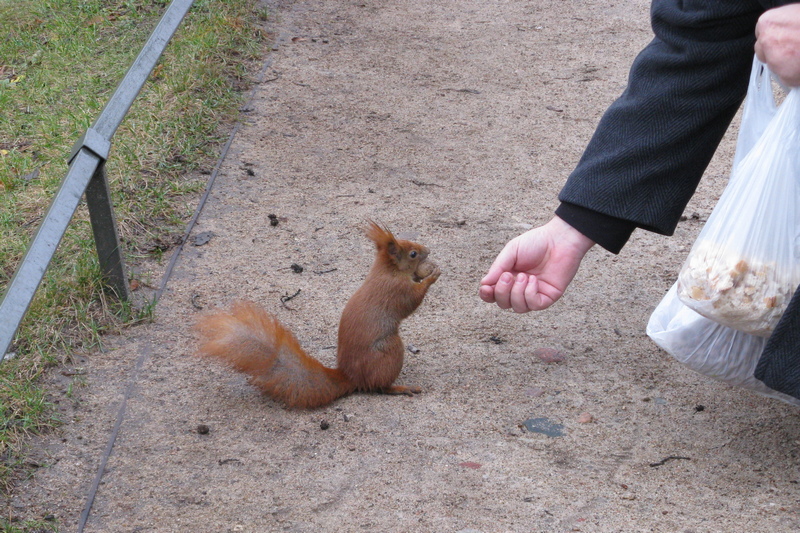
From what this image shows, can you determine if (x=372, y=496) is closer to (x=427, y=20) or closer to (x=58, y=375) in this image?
(x=58, y=375)

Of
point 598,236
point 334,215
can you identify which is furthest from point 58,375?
point 598,236

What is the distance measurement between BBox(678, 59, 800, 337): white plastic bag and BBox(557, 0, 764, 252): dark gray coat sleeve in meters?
0.08

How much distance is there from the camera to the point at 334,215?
11.1 feet

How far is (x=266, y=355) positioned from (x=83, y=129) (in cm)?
206

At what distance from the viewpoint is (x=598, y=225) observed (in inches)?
72.6

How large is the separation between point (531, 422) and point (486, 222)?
1279 mm

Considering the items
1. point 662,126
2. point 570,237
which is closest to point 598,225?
point 570,237

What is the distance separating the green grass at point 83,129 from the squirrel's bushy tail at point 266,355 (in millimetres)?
485

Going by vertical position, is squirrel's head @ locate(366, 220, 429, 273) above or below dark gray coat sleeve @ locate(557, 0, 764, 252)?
below

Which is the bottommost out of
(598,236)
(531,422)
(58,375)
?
(58,375)

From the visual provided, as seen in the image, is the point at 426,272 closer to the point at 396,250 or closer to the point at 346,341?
the point at 396,250

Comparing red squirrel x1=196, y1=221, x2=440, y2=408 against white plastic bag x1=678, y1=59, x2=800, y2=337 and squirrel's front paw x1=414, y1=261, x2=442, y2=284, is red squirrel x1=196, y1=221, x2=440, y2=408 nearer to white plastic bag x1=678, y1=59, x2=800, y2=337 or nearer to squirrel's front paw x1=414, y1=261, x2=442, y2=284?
squirrel's front paw x1=414, y1=261, x2=442, y2=284

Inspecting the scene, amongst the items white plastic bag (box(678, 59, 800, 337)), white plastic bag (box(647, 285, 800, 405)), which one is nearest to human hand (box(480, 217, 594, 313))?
white plastic bag (box(678, 59, 800, 337))

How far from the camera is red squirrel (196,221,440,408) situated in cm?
224
